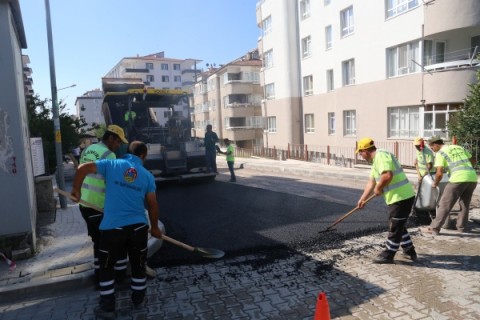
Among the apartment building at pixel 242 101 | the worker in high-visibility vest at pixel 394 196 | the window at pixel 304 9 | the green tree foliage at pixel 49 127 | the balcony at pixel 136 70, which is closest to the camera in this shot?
the worker in high-visibility vest at pixel 394 196

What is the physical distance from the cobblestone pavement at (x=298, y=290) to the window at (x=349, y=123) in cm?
1487

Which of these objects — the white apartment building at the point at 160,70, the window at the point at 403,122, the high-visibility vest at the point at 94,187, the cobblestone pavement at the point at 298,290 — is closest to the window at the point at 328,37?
the window at the point at 403,122

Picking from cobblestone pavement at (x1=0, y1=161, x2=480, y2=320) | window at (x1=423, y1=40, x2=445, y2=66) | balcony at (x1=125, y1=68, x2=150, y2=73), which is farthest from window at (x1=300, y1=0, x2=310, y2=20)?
balcony at (x1=125, y1=68, x2=150, y2=73)

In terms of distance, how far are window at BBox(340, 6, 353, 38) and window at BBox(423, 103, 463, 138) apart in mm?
6885

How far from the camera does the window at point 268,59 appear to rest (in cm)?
2906

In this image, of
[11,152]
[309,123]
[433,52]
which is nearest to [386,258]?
[11,152]

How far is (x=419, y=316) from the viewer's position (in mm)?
3334

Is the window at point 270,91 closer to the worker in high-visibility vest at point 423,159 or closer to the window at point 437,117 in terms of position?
the window at point 437,117

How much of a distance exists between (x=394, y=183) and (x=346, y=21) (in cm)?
1752

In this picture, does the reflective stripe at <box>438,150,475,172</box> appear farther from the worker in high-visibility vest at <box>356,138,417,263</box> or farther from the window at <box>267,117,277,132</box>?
the window at <box>267,117,277,132</box>

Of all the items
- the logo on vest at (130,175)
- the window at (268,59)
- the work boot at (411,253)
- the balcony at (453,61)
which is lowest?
the work boot at (411,253)

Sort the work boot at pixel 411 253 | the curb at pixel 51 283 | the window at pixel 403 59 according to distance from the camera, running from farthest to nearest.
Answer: the window at pixel 403 59
the work boot at pixel 411 253
the curb at pixel 51 283

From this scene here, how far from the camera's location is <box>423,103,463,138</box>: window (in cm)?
1384

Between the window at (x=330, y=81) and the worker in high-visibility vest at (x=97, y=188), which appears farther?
the window at (x=330, y=81)
